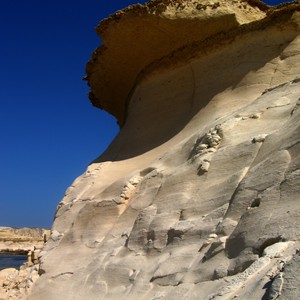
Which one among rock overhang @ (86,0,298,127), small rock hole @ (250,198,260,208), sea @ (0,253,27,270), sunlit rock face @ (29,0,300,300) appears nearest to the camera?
sunlit rock face @ (29,0,300,300)

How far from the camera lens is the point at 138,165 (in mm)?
6305

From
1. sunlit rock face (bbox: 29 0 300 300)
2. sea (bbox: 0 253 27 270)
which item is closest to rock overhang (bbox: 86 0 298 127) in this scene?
sunlit rock face (bbox: 29 0 300 300)

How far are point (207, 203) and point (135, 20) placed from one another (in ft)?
12.8

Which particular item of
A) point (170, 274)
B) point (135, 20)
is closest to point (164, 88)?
point (135, 20)

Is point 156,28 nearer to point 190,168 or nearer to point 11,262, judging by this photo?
point 190,168

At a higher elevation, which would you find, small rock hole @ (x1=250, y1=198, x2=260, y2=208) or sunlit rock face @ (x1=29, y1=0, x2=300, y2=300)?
sunlit rock face @ (x1=29, y1=0, x2=300, y2=300)

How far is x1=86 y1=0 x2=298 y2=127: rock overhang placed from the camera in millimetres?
6590

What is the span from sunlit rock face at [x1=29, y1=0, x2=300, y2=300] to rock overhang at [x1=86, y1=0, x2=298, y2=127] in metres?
0.02

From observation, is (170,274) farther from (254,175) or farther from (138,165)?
(138,165)

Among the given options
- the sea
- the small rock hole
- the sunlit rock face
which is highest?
the sea

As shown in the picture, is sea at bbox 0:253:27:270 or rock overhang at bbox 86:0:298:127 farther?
sea at bbox 0:253:27:270

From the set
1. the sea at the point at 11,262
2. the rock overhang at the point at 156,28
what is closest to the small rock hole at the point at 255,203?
the rock overhang at the point at 156,28

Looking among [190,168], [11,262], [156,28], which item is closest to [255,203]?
[190,168]

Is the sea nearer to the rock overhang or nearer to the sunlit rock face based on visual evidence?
the rock overhang
